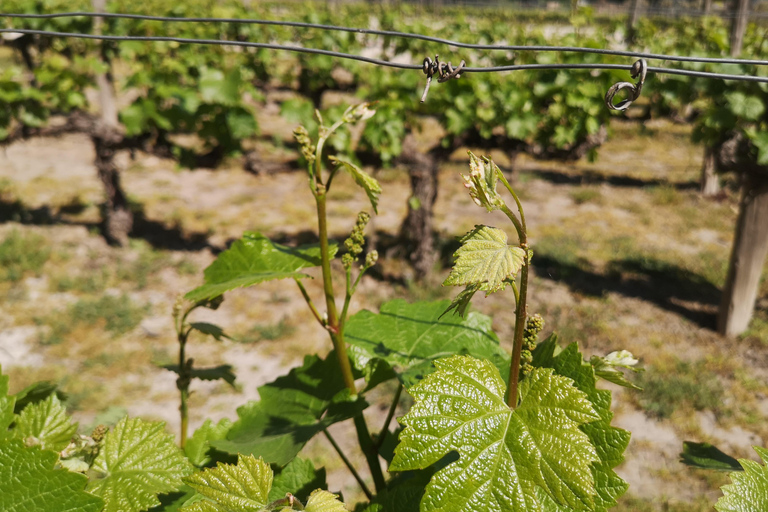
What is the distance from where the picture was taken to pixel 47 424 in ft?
3.70

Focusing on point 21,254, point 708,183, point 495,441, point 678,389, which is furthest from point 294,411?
point 708,183

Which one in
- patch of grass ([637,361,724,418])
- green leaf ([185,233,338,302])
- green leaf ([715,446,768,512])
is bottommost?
patch of grass ([637,361,724,418])

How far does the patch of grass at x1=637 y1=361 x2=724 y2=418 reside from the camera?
421 cm

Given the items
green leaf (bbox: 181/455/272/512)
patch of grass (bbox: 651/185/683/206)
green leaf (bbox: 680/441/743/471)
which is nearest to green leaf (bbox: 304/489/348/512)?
green leaf (bbox: 181/455/272/512)

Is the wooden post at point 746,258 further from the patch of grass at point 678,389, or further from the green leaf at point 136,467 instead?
the green leaf at point 136,467

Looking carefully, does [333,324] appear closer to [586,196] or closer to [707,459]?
[707,459]

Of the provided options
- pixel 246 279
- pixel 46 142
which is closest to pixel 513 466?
pixel 246 279

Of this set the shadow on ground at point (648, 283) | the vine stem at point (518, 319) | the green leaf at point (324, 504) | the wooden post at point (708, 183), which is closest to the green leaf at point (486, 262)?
the vine stem at point (518, 319)

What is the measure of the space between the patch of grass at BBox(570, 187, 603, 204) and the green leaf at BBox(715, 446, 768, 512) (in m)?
7.49

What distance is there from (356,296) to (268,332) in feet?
3.42

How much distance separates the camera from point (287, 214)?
7461 millimetres

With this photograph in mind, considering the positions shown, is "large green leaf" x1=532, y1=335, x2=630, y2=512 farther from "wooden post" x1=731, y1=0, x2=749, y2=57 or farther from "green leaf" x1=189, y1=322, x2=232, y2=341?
"wooden post" x1=731, y1=0, x2=749, y2=57

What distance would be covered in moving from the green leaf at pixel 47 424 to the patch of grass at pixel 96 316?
417 cm

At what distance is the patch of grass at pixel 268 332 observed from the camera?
4.97m
